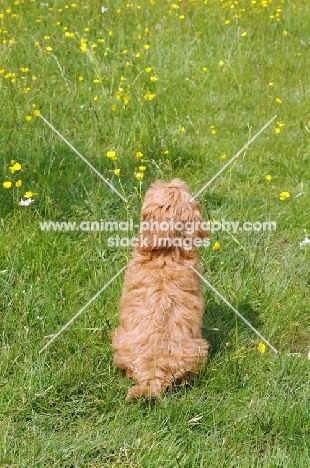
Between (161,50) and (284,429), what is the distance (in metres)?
4.42

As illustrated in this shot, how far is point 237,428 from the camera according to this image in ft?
9.53

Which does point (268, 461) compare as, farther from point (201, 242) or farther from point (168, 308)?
point (201, 242)

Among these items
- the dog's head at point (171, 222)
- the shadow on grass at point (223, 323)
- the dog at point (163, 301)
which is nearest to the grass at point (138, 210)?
the shadow on grass at point (223, 323)

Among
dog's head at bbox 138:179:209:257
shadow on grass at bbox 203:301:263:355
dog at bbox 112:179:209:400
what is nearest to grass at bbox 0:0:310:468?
shadow on grass at bbox 203:301:263:355

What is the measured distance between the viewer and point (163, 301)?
3109 mm

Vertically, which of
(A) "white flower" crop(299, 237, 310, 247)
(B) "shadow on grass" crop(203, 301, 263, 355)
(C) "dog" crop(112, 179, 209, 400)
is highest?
(C) "dog" crop(112, 179, 209, 400)

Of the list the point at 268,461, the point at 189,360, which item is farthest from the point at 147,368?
the point at 268,461

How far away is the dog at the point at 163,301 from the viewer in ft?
9.75

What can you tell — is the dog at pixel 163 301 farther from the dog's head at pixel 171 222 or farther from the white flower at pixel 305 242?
the white flower at pixel 305 242

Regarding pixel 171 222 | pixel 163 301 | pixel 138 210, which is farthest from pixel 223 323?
pixel 138 210

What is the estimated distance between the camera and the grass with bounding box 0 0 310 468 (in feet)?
9.54

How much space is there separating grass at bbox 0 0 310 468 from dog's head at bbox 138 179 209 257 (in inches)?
21.0

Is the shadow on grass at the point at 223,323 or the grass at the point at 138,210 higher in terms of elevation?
the grass at the point at 138,210

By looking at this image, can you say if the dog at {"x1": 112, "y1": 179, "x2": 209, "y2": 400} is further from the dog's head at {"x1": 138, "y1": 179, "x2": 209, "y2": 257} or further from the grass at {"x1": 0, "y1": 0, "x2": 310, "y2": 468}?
the grass at {"x1": 0, "y1": 0, "x2": 310, "y2": 468}
